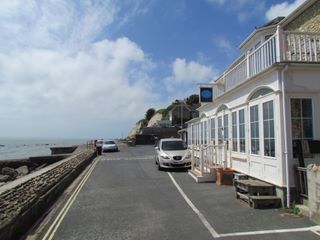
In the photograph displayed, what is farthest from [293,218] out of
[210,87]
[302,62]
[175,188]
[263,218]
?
[210,87]

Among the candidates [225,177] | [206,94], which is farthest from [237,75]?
[225,177]

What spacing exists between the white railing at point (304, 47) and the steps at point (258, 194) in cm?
385

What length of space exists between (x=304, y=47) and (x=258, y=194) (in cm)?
466

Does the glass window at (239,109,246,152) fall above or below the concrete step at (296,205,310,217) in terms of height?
above

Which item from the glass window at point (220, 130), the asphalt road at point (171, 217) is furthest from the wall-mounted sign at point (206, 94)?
the asphalt road at point (171, 217)

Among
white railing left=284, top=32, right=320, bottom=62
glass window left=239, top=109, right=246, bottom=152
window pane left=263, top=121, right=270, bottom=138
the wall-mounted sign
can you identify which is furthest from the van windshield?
white railing left=284, top=32, right=320, bottom=62

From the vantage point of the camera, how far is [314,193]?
25.0 ft

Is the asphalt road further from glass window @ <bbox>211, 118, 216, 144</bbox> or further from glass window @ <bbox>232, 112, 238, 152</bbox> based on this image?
glass window @ <bbox>211, 118, 216, 144</bbox>

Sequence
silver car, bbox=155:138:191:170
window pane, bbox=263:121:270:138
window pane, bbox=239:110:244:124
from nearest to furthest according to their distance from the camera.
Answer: window pane, bbox=263:121:270:138
window pane, bbox=239:110:244:124
silver car, bbox=155:138:191:170

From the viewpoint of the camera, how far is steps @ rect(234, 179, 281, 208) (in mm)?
9273

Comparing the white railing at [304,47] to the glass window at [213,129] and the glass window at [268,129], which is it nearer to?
the glass window at [268,129]

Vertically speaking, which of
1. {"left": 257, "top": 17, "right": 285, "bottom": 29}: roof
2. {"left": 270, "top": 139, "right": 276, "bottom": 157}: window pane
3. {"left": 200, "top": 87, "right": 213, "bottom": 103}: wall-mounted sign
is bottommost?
{"left": 270, "top": 139, "right": 276, "bottom": 157}: window pane

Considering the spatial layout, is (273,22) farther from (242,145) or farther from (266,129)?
(266,129)

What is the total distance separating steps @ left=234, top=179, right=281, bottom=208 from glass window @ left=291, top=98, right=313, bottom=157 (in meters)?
1.71
